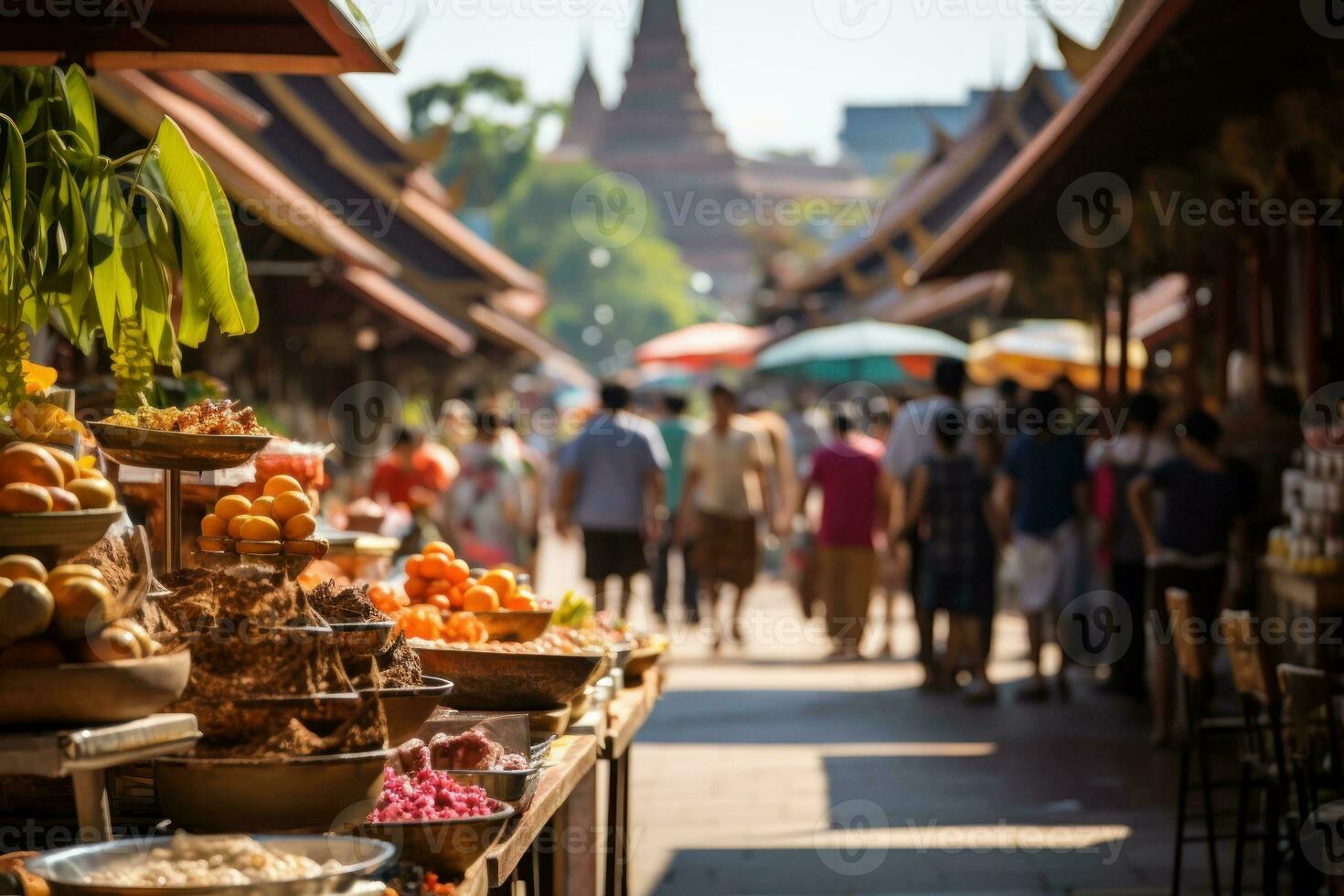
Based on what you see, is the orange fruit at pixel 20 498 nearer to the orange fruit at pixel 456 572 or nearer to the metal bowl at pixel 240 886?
the metal bowl at pixel 240 886

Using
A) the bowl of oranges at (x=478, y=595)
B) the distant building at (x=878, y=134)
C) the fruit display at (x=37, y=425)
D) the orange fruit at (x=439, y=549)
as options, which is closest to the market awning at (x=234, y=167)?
the orange fruit at (x=439, y=549)

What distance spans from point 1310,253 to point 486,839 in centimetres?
718

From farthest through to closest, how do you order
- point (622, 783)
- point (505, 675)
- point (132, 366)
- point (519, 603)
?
point (622, 783) → point (519, 603) → point (505, 675) → point (132, 366)

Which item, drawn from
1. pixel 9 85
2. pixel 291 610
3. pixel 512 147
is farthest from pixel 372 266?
pixel 512 147

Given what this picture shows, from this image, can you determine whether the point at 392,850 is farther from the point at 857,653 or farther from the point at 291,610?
the point at 857,653

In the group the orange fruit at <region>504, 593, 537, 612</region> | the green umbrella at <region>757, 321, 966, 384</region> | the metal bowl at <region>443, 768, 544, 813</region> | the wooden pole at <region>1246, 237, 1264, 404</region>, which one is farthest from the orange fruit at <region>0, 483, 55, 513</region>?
the green umbrella at <region>757, 321, 966, 384</region>

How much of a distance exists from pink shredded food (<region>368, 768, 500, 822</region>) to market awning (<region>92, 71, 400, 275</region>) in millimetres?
4351

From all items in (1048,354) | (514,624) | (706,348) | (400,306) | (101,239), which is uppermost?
(706,348)

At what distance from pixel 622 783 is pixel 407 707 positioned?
2.88 m

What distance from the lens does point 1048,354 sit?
17594mm

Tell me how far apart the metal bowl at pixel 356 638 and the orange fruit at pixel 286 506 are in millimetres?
804

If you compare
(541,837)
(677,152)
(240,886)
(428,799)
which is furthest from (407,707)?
(677,152)

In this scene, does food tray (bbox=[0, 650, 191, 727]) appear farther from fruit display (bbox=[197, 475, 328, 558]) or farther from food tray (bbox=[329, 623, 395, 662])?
fruit display (bbox=[197, 475, 328, 558])

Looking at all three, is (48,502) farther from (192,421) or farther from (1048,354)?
(1048,354)
